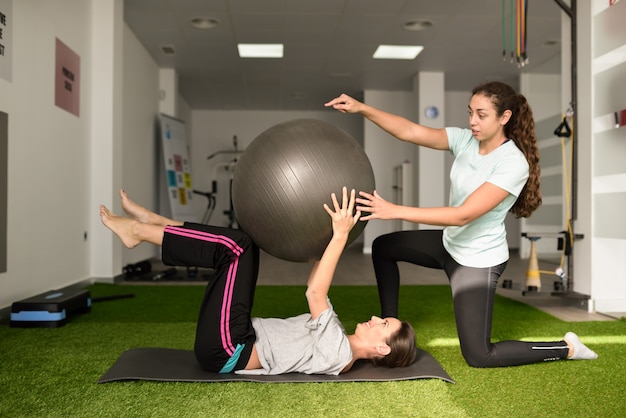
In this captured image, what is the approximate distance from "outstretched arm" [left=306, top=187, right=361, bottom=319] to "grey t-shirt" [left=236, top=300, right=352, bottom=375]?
0.21 ft

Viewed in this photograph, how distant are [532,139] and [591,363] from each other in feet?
3.21

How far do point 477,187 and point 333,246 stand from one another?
2.34 ft

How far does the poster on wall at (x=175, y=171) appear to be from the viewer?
708 cm

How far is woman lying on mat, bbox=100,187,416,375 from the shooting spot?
1.96 metres

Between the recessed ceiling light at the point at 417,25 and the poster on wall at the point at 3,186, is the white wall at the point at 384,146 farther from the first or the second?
the poster on wall at the point at 3,186

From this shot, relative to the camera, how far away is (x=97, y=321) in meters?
3.22

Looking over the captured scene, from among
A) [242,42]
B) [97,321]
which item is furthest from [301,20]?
[97,321]

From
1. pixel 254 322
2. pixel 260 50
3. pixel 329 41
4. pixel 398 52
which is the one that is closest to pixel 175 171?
pixel 260 50

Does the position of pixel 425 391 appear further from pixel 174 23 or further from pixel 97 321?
pixel 174 23

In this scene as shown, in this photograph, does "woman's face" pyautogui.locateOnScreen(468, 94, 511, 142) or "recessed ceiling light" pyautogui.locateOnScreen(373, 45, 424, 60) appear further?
"recessed ceiling light" pyautogui.locateOnScreen(373, 45, 424, 60)

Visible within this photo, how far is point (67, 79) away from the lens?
4363mm

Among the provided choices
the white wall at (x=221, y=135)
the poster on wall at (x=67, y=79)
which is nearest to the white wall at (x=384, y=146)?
the white wall at (x=221, y=135)

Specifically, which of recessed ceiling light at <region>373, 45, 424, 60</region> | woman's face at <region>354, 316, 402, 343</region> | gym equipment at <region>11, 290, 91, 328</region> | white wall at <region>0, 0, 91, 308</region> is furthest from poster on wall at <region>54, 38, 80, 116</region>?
recessed ceiling light at <region>373, 45, 424, 60</region>

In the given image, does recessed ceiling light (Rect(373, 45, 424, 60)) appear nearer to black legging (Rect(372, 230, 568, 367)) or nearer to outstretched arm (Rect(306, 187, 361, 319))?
black legging (Rect(372, 230, 568, 367))
